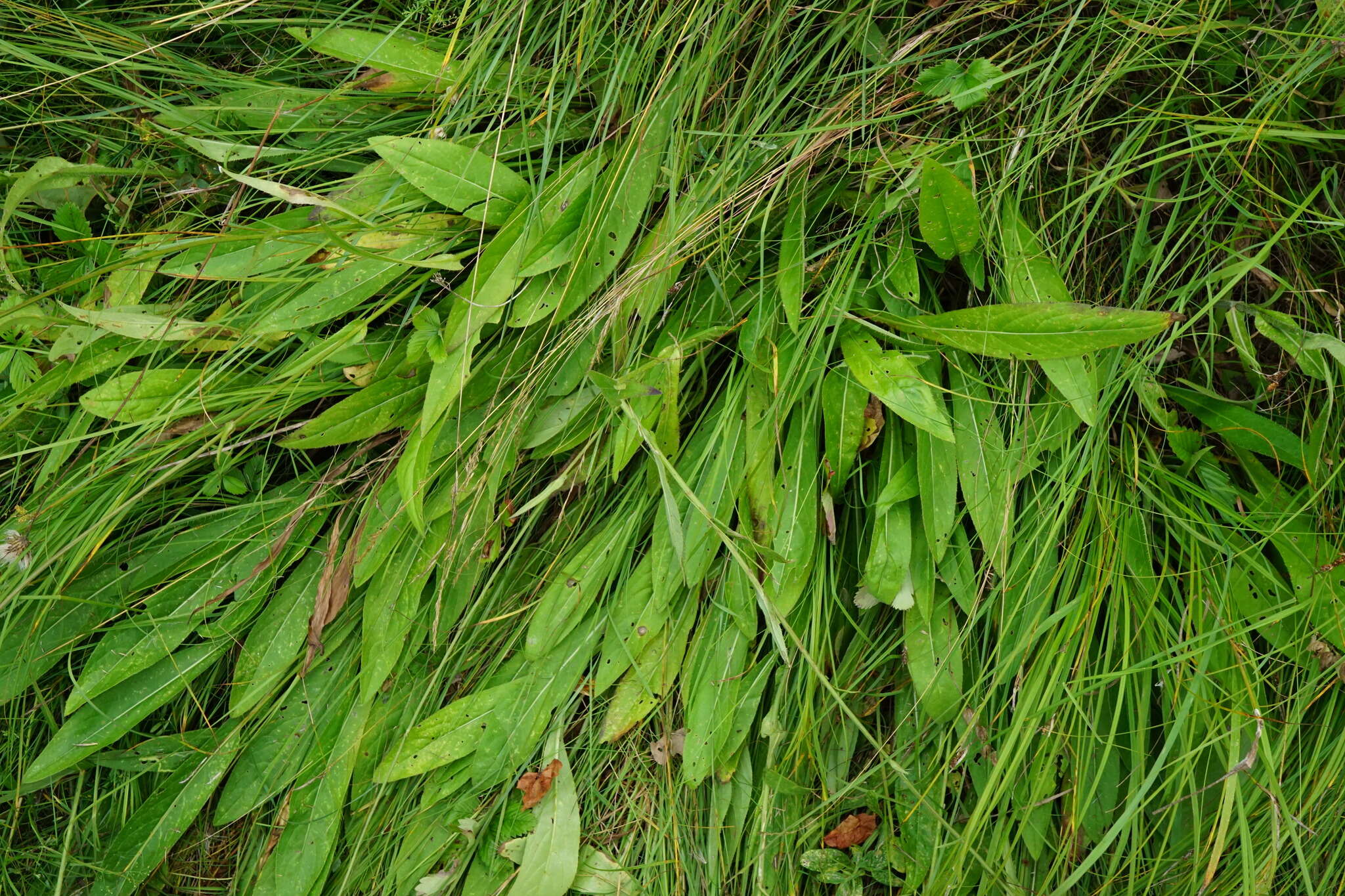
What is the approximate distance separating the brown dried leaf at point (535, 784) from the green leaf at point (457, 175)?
864 millimetres

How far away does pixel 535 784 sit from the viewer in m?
1.42

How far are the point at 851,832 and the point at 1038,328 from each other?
2.73 ft

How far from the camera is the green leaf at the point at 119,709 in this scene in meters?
1.37

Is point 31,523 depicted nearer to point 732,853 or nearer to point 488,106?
point 488,106

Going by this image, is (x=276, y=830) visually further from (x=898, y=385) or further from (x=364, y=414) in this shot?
(x=898, y=385)

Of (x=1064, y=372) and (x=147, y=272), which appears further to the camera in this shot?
(x=147, y=272)

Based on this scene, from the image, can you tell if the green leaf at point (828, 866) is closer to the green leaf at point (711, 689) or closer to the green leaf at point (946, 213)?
the green leaf at point (711, 689)

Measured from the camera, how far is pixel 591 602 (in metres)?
1.43

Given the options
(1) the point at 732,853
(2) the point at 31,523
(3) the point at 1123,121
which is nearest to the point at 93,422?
(2) the point at 31,523

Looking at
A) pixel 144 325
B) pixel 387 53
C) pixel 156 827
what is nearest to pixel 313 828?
pixel 156 827

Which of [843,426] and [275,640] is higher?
[843,426]

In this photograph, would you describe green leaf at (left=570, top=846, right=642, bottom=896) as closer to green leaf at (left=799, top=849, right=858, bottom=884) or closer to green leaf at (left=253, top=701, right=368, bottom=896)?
green leaf at (left=799, top=849, right=858, bottom=884)

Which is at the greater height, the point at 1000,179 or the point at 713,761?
the point at 1000,179

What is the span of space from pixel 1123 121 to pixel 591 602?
113 cm
